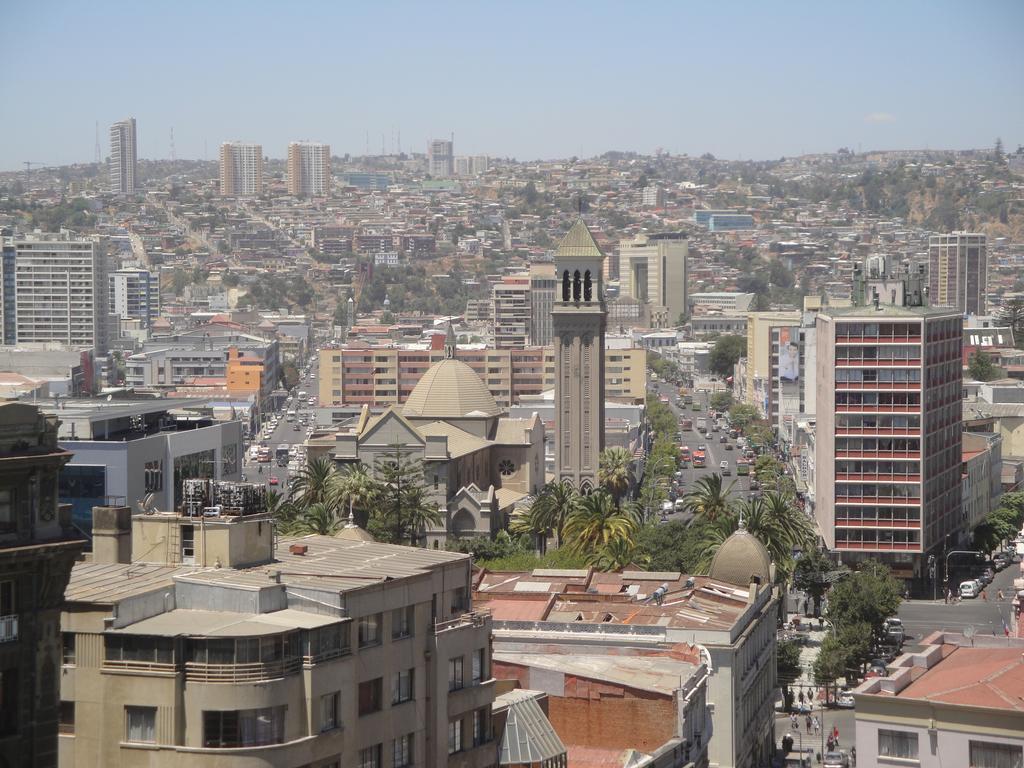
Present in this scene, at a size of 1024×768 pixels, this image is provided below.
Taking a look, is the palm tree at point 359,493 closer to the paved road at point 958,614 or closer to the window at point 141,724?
the paved road at point 958,614

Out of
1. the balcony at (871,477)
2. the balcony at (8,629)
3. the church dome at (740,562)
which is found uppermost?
the balcony at (8,629)

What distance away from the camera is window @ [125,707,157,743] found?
2878cm

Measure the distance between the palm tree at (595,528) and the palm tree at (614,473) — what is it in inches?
868

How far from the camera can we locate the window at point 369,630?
103 feet

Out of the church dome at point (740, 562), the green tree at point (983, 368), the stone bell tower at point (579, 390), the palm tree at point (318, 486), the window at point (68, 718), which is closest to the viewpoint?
the window at point (68, 718)

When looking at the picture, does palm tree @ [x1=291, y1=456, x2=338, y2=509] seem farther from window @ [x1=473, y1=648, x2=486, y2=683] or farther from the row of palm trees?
window @ [x1=473, y1=648, x2=486, y2=683]

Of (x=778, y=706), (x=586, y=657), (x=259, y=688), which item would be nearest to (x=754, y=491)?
(x=778, y=706)

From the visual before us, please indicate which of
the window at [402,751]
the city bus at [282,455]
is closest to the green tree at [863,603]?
the window at [402,751]

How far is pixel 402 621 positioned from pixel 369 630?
1.10 meters

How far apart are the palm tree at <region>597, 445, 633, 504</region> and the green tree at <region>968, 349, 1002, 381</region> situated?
68.8 m

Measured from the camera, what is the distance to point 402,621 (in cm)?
3256

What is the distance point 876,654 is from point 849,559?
66.6 ft

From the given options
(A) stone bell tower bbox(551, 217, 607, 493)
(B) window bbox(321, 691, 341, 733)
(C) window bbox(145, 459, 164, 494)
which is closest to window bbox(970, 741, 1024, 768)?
(B) window bbox(321, 691, 341, 733)

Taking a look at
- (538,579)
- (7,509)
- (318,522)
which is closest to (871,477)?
(318,522)
